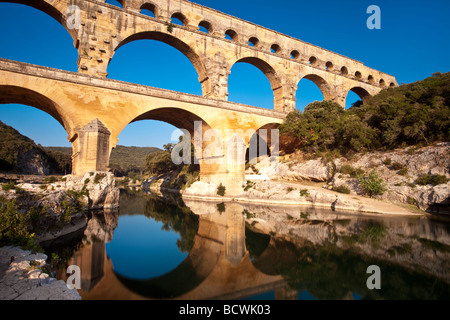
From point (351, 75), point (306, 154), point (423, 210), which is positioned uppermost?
point (351, 75)

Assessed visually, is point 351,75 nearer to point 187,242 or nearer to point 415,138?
point 415,138

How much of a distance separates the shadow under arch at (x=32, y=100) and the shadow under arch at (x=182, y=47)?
6.61 meters

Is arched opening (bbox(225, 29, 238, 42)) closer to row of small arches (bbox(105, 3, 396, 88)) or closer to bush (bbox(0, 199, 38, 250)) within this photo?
row of small arches (bbox(105, 3, 396, 88))

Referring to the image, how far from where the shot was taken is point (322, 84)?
2659 cm

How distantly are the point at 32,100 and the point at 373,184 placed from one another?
18184 millimetres

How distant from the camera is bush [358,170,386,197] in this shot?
44.8ft

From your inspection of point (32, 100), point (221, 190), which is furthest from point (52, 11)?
point (221, 190)

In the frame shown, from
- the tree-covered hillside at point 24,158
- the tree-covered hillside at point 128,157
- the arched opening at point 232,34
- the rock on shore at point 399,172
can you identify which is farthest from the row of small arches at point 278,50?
the tree-covered hillside at point 128,157

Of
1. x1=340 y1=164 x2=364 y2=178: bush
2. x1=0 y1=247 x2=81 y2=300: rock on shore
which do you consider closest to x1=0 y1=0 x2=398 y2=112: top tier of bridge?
x1=340 y1=164 x2=364 y2=178: bush

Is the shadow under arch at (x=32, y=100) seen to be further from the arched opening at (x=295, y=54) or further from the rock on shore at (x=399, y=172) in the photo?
the arched opening at (x=295, y=54)

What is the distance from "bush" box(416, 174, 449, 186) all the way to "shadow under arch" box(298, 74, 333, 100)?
15.3 meters
